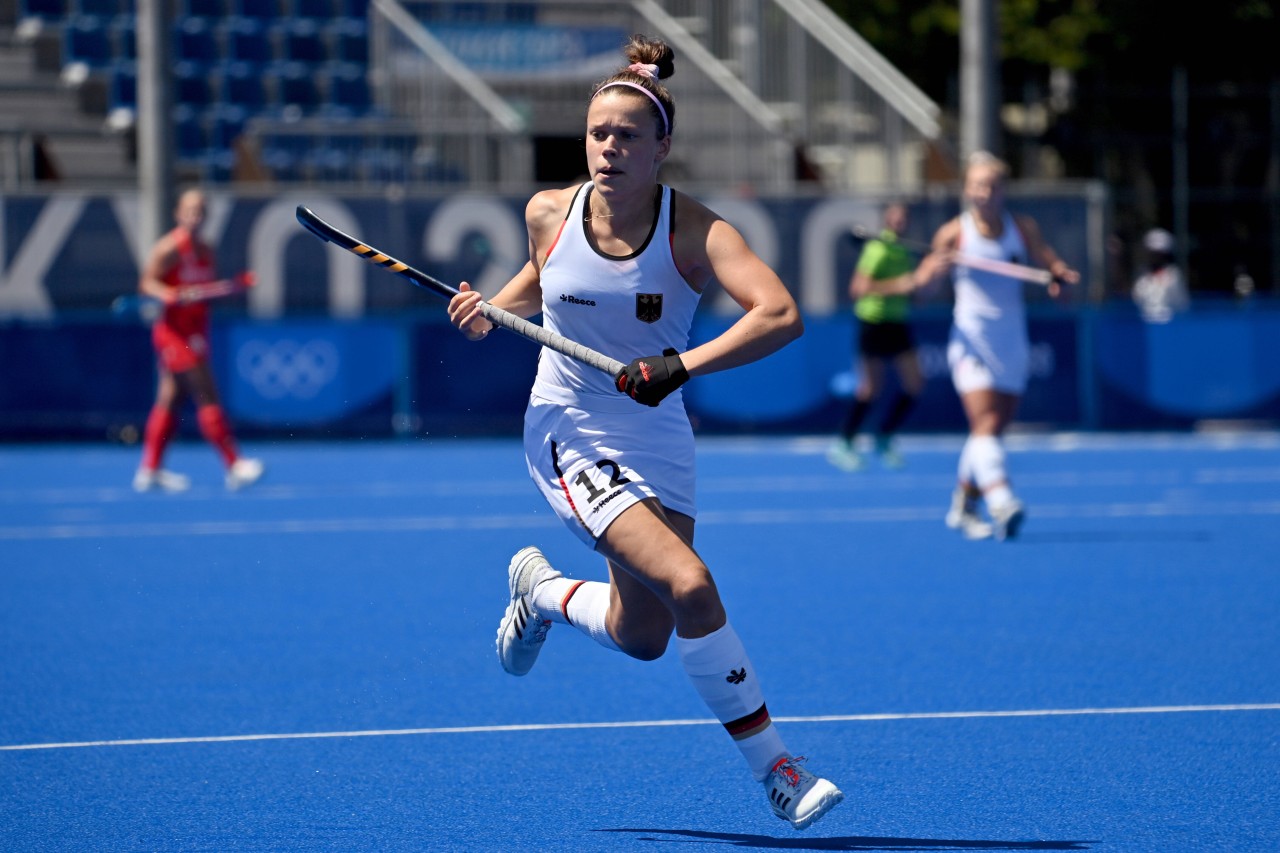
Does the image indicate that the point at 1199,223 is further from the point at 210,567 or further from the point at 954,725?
the point at 954,725

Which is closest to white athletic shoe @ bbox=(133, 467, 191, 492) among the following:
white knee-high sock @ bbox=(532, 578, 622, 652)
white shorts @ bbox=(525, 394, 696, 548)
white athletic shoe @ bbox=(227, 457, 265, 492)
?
white athletic shoe @ bbox=(227, 457, 265, 492)

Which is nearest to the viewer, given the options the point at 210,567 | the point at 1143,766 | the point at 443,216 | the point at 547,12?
the point at 1143,766

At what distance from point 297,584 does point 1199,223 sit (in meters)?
17.3

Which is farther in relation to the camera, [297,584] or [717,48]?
[717,48]

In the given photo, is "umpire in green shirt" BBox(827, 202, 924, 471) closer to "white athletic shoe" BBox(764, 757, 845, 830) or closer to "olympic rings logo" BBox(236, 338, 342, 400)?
"olympic rings logo" BBox(236, 338, 342, 400)

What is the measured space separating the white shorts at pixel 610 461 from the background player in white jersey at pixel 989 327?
6.08 metres

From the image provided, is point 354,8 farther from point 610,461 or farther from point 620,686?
point 610,461

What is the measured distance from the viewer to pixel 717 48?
2719 cm

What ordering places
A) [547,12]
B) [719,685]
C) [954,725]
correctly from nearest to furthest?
[719,685] < [954,725] < [547,12]

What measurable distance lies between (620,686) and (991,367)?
14.7ft

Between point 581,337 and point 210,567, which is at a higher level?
point 581,337

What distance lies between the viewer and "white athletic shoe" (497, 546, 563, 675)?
6215mm

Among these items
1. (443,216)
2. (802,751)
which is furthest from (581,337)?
(443,216)

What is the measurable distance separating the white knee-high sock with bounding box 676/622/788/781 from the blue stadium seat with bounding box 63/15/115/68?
2247 centimetres
